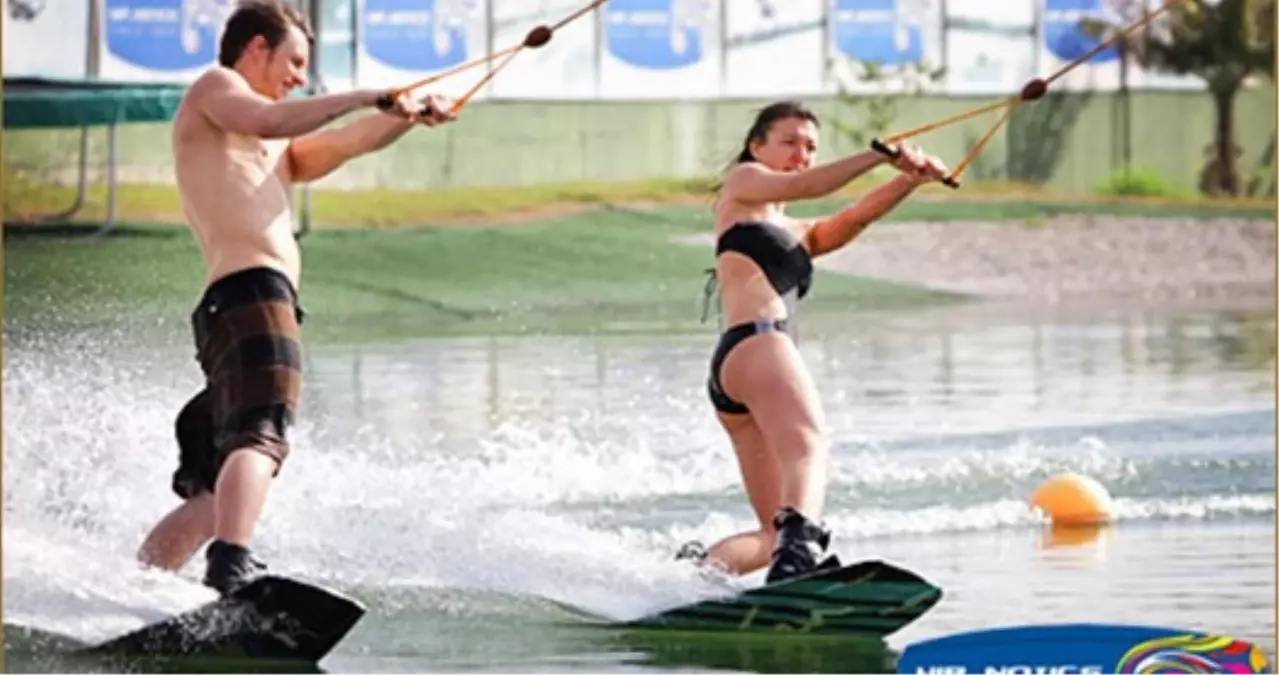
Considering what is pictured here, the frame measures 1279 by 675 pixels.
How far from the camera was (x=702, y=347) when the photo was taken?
21.5 feet

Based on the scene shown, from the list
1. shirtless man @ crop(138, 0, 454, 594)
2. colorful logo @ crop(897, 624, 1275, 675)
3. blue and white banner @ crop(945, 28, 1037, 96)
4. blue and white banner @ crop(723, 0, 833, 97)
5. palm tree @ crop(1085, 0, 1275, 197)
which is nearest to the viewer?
colorful logo @ crop(897, 624, 1275, 675)

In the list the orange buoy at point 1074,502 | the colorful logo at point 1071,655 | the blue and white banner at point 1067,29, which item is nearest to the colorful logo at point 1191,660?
the colorful logo at point 1071,655

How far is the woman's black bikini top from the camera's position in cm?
540

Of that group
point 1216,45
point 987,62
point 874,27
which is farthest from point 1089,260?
point 874,27

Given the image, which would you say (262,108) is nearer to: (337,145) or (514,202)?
(337,145)

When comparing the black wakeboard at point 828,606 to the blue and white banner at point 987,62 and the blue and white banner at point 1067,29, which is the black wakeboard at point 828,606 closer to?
the blue and white banner at point 987,62

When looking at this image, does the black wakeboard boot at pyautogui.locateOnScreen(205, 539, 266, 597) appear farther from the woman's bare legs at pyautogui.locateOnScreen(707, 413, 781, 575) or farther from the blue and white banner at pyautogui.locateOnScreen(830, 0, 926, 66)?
the blue and white banner at pyautogui.locateOnScreen(830, 0, 926, 66)

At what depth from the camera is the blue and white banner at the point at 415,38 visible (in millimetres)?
6430

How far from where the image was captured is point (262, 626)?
16.5 ft

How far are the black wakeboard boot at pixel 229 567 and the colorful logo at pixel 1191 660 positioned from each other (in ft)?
4.55

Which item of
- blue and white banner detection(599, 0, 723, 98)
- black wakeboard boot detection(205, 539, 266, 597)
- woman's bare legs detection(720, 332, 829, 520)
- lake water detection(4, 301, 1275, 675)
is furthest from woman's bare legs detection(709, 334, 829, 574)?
blue and white banner detection(599, 0, 723, 98)

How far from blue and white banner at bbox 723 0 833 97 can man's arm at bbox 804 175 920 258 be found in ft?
3.81

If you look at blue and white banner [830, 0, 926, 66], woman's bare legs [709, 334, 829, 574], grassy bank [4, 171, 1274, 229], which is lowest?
woman's bare legs [709, 334, 829, 574]

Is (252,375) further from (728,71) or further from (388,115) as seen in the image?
(728,71)
